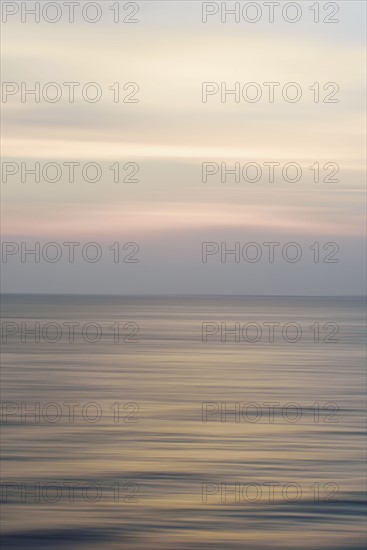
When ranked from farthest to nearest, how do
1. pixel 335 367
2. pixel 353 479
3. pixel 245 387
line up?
pixel 335 367
pixel 245 387
pixel 353 479

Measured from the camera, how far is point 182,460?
48.9 ft

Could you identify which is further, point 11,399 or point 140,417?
point 11,399

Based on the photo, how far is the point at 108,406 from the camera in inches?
839

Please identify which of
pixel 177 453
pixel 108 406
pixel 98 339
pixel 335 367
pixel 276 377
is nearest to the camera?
pixel 177 453

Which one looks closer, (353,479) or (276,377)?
(353,479)

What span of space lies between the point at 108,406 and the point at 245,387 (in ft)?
17.1

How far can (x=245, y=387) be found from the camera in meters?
25.5

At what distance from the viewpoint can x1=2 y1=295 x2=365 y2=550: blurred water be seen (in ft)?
36.6

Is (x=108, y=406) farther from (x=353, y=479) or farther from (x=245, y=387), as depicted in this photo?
(x=353, y=479)

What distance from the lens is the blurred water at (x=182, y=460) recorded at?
36.6 ft

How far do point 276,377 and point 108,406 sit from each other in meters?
8.23

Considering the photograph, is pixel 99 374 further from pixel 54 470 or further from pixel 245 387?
pixel 54 470

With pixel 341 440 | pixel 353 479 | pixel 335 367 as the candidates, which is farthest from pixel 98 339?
pixel 353 479

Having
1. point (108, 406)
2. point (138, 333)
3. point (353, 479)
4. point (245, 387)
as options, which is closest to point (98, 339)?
point (138, 333)
